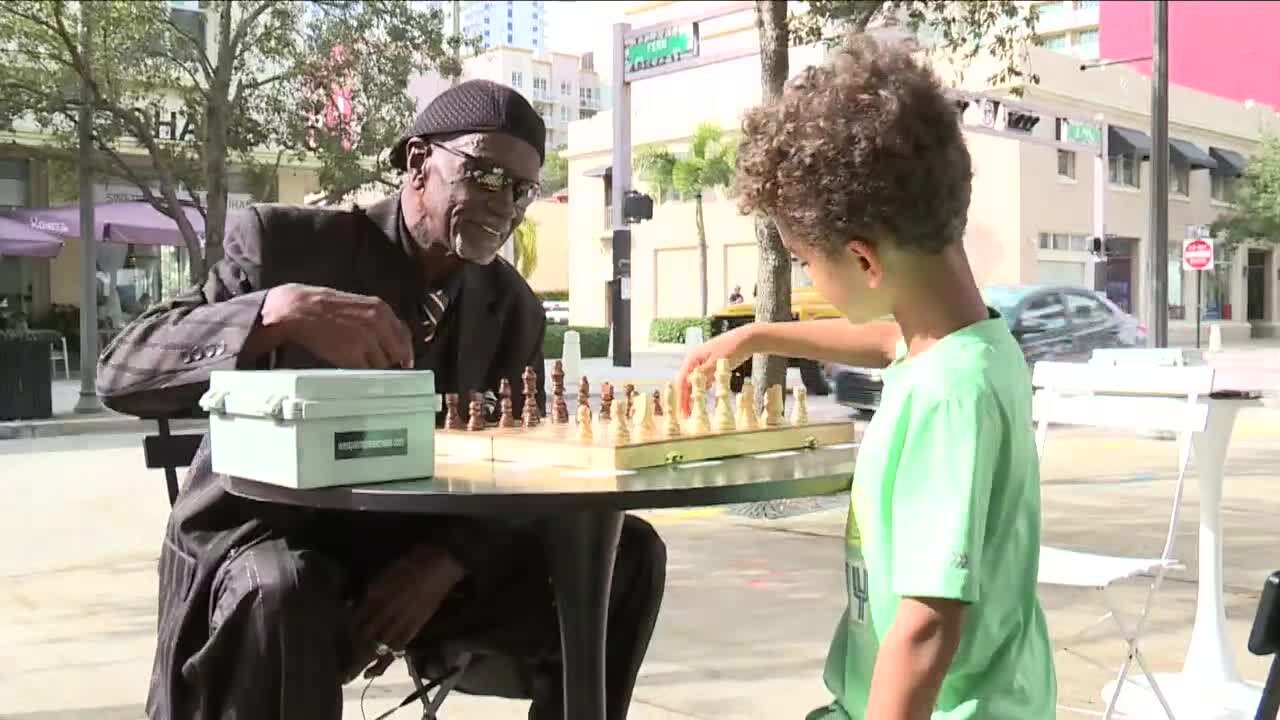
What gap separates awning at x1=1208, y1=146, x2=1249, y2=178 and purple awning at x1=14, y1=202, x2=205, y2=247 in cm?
2992

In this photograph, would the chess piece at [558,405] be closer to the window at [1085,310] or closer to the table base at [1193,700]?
the table base at [1193,700]

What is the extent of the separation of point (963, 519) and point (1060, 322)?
13.1m

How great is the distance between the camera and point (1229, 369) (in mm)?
20859

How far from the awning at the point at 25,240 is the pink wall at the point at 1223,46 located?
57.7 feet

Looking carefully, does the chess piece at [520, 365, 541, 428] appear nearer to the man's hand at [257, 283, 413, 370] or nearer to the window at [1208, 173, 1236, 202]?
the man's hand at [257, 283, 413, 370]

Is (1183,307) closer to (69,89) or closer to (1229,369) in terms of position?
(1229,369)

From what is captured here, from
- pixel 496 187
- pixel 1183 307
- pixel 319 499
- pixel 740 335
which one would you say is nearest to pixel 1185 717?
pixel 740 335

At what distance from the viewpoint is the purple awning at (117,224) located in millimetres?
18844

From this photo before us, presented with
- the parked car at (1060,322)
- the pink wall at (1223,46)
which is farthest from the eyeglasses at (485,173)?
the pink wall at (1223,46)

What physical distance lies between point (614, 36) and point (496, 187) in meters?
16.9

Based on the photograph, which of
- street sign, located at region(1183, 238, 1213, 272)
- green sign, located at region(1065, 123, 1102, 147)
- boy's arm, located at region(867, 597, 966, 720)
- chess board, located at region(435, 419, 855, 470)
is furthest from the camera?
street sign, located at region(1183, 238, 1213, 272)

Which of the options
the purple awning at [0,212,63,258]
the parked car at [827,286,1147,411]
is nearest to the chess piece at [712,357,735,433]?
the parked car at [827,286,1147,411]

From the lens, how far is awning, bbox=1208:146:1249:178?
36.8 metres

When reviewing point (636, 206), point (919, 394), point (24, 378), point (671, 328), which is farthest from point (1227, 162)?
point (919, 394)
